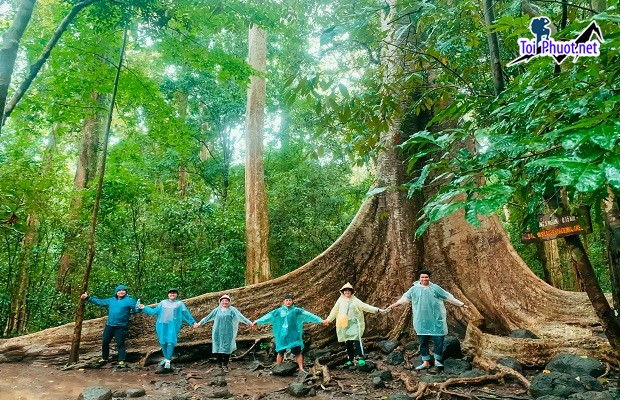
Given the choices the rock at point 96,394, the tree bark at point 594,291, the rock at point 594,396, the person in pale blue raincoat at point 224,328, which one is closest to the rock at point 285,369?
the person in pale blue raincoat at point 224,328

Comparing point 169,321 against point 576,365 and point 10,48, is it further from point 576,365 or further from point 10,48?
point 576,365

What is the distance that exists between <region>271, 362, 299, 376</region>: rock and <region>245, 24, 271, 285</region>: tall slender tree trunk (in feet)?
12.4

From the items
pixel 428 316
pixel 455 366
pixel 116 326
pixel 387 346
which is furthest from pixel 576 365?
pixel 116 326

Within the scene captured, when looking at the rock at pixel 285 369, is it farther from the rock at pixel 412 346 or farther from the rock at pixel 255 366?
the rock at pixel 412 346

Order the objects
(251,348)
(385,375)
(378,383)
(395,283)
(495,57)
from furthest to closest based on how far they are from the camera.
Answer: (395,283), (251,348), (385,375), (378,383), (495,57)

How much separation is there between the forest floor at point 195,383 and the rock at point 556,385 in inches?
6.0

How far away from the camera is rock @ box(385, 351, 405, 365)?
6188mm

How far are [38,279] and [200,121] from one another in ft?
23.4

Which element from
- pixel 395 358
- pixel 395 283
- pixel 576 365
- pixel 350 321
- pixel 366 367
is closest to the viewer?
pixel 576 365

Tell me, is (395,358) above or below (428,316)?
below

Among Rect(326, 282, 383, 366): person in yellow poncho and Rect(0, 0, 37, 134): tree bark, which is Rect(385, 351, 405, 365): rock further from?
Rect(0, 0, 37, 134): tree bark

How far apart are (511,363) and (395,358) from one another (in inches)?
67.3
